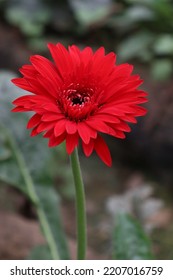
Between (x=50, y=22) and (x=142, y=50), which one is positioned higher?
(x=50, y=22)

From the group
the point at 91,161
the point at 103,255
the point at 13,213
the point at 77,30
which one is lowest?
the point at 103,255

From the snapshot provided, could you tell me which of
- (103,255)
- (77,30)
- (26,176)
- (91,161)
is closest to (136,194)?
(103,255)

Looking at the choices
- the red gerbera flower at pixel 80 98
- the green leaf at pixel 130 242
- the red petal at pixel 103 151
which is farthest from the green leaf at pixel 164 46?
the red petal at pixel 103 151

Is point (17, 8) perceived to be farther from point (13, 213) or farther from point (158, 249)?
point (158, 249)

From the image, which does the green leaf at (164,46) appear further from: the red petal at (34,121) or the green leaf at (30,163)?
the red petal at (34,121)
